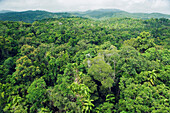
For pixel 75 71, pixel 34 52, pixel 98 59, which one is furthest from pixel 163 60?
pixel 34 52

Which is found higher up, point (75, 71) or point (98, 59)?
point (98, 59)

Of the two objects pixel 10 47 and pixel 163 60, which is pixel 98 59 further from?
pixel 10 47

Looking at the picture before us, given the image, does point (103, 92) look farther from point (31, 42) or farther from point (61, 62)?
point (31, 42)

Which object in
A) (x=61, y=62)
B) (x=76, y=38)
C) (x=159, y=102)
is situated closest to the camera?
(x=159, y=102)

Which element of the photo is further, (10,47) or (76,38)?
(76,38)

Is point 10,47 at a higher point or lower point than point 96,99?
higher

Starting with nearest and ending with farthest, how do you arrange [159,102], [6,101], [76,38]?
[159,102], [6,101], [76,38]

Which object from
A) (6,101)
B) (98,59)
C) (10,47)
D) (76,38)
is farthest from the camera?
(76,38)

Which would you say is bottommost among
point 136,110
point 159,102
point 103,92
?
point 103,92

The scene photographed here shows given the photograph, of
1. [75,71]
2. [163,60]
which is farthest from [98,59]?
[163,60]
